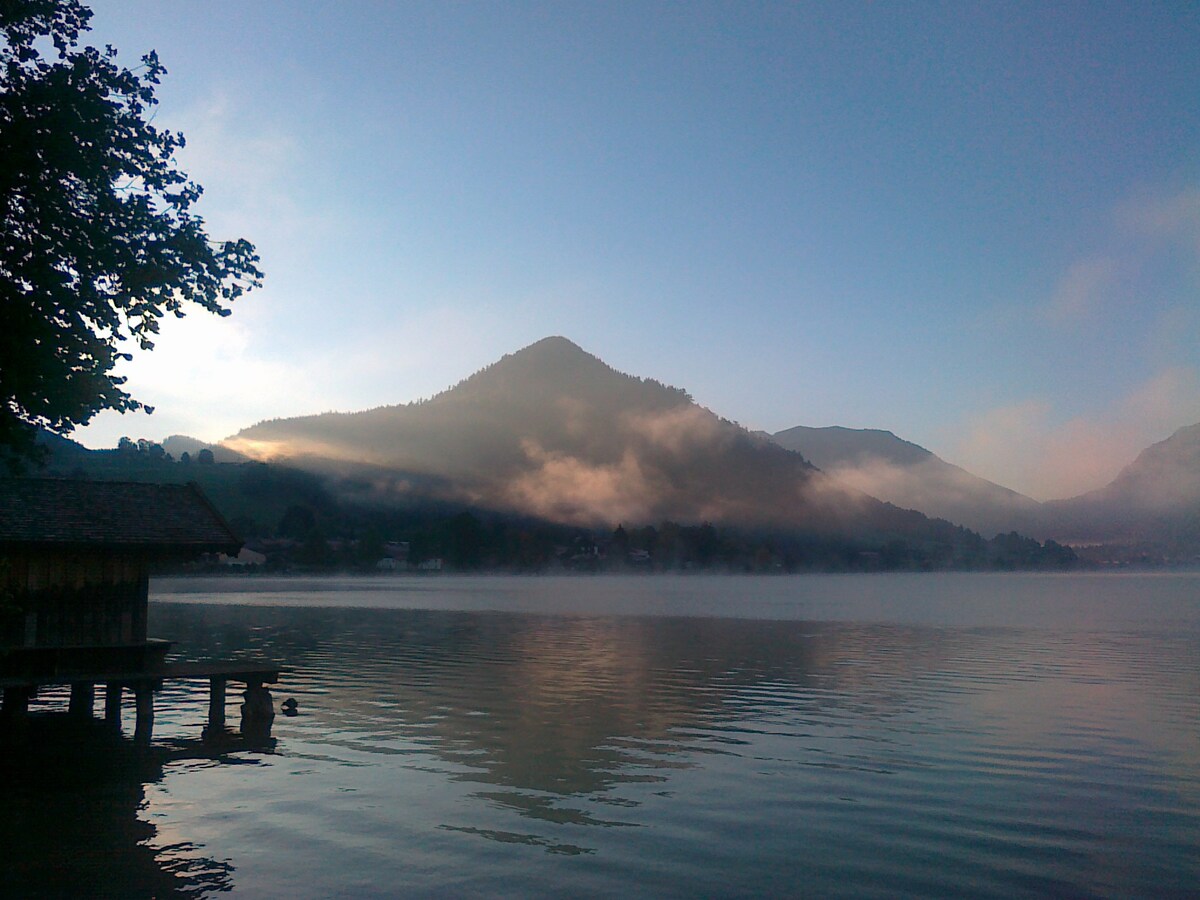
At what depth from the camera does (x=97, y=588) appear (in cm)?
2784

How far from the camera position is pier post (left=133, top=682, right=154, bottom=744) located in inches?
1075

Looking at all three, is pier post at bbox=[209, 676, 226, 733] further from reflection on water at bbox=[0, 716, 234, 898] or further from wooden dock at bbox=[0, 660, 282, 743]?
reflection on water at bbox=[0, 716, 234, 898]

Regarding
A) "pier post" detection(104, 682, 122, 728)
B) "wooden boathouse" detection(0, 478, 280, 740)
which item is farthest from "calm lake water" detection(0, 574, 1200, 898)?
"wooden boathouse" detection(0, 478, 280, 740)

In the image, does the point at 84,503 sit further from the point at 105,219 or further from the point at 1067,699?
the point at 1067,699

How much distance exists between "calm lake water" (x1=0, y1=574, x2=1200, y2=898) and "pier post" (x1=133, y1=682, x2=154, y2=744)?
828mm

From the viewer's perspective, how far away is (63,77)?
19.5m

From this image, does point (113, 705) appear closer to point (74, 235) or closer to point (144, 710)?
point (144, 710)

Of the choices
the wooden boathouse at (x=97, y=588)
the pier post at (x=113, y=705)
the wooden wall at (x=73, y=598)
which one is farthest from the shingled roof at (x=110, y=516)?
the pier post at (x=113, y=705)

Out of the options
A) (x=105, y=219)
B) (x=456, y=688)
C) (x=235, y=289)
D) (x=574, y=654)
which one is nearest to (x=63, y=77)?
(x=105, y=219)

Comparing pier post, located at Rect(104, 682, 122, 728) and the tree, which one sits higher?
the tree

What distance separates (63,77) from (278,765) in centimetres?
1607

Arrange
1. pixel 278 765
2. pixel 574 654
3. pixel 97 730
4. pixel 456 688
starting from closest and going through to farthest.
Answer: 1. pixel 278 765
2. pixel 97 730
3. pixel 456 688
4. pixel 574 654

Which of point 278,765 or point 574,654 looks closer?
point 278,765

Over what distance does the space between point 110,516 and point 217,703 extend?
633cm
